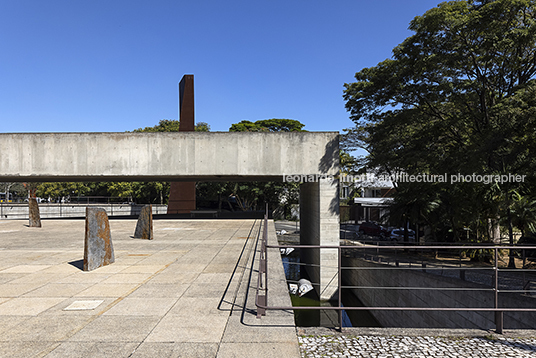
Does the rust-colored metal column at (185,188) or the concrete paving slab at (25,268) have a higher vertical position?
the rust-colored metal column at (185,188)

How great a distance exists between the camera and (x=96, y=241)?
27.0ft

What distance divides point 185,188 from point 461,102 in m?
23.1

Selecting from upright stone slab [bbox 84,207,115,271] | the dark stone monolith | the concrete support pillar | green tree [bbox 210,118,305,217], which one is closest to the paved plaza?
upright stone slab [bbox 84,207,115,271]

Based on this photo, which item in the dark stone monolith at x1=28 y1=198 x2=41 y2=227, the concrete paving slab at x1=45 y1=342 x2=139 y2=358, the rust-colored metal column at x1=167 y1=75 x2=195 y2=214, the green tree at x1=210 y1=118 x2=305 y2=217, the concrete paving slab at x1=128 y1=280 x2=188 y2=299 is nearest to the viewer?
the concrete paving slab at x1=45 y1=342 x2=139 y2=358

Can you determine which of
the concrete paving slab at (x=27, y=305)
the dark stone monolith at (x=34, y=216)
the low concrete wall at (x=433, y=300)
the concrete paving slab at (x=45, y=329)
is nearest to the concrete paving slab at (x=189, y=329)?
the concrete paving slab at (x=45, y=329)

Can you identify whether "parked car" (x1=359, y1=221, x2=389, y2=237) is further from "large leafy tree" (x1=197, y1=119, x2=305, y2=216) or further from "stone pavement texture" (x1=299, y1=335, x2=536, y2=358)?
"stone pavement texture" (x1=299, y1=335, x2=536, y2=358)

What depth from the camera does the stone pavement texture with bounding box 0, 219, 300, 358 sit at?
3901 mm

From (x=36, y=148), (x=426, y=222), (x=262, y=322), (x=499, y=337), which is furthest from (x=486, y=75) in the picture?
(x=36, y=148)

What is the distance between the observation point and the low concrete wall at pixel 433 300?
30.6 feet

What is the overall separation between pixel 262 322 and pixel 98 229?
17.5 ft

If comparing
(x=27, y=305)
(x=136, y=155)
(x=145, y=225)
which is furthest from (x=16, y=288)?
(x=136, y=155)

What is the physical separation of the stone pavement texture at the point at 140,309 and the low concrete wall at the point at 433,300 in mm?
4879

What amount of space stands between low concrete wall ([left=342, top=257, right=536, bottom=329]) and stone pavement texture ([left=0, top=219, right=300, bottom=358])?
4879mm

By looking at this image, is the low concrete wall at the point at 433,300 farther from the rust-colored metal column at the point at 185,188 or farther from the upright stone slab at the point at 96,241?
the rust-colored metal column at the point at 185,188
